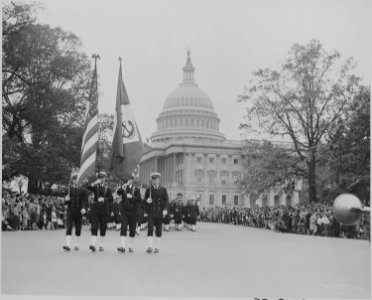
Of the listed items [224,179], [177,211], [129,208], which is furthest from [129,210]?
[224,179]

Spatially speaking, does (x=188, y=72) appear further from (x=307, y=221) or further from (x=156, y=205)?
(x=156, y=205)

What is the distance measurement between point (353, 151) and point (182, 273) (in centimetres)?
1590

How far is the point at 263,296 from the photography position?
862cm

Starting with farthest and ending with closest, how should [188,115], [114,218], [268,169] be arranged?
1. [188,115]
2. [268,169]
3. [114,218]

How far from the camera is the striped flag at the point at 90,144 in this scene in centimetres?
1335

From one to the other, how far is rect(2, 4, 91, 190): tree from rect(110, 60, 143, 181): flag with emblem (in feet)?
21.9

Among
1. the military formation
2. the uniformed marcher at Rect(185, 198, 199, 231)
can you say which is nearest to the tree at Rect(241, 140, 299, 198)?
the uniformed marcher at Rect(185, 198, 199, 231)

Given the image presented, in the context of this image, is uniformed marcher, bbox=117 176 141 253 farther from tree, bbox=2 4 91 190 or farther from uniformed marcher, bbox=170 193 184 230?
uniformed marcher, bbox=170 193 184 230

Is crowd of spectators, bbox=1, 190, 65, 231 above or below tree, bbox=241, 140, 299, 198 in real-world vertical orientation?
below

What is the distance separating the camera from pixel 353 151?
80.7 feet

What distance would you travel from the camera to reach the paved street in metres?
8.70

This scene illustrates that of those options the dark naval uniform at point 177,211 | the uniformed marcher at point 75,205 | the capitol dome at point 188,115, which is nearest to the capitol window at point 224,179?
the capitol dome at point 188,115

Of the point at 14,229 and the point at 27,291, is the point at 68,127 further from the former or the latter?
the point at 27,291

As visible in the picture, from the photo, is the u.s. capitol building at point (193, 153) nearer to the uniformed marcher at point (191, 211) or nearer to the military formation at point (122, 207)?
the uniformed marcher at point (191, 211)
